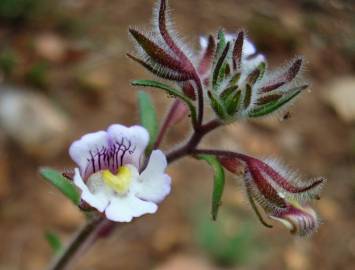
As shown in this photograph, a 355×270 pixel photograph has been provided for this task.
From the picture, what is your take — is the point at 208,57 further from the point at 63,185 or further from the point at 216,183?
the point at 63,185

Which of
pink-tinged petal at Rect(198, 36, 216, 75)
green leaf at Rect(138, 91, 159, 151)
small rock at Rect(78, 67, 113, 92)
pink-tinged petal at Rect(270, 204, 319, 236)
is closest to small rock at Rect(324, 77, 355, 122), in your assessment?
small rock at Rect(78, 67, 113, 92)

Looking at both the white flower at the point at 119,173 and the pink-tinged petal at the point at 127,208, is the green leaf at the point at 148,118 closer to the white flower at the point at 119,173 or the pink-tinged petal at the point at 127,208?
the white flower at the point at 119,173

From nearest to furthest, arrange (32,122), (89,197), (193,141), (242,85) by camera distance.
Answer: (89,197) → (242,85) → (193,141) → (32,122)

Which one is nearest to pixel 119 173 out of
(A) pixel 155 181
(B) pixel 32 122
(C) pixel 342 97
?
(A) pixel 155 181

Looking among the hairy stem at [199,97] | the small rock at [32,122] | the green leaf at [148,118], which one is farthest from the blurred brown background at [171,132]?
the hairy stem at [199,97]

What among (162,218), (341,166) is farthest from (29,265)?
A: (341,166)

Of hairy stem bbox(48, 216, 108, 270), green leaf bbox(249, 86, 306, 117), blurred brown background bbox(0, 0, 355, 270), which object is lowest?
blurred brown background bbox(0, 0, 355, 270)

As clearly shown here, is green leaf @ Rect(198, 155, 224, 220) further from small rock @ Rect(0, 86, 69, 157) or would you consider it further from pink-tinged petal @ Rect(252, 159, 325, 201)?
small rock @ Rect(0, 86, 69, 157)
